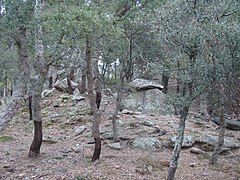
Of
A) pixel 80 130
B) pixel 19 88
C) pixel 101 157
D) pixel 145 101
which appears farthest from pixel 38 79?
pixel 145 101

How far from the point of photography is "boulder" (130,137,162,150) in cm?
1006

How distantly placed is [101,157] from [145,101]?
708 centimetres

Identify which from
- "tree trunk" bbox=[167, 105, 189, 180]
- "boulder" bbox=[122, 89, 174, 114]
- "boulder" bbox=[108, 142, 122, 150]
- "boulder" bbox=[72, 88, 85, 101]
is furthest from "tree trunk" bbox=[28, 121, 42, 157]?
"boulder" bbox=[72, 88, 85, 101]

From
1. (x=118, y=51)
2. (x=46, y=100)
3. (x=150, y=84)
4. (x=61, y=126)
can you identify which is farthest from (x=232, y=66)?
(x=46, y=100)

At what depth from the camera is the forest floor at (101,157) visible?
7739mm

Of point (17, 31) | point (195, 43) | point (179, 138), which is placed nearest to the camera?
point (195, 43)

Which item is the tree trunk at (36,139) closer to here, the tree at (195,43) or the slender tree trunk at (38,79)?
the slender tree trunk at (38,79)

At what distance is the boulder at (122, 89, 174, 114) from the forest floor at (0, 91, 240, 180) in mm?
1330

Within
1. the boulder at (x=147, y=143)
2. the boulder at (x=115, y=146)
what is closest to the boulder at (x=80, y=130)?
the boulder at (x=115, y=146)

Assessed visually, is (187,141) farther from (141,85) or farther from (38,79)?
(141,85)

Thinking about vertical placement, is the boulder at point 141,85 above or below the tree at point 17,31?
below

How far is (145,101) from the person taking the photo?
50.9 ft

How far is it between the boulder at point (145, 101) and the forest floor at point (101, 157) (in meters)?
1.33

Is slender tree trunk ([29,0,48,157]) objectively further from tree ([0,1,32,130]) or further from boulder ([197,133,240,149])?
boulder ([197,133,240,149])
